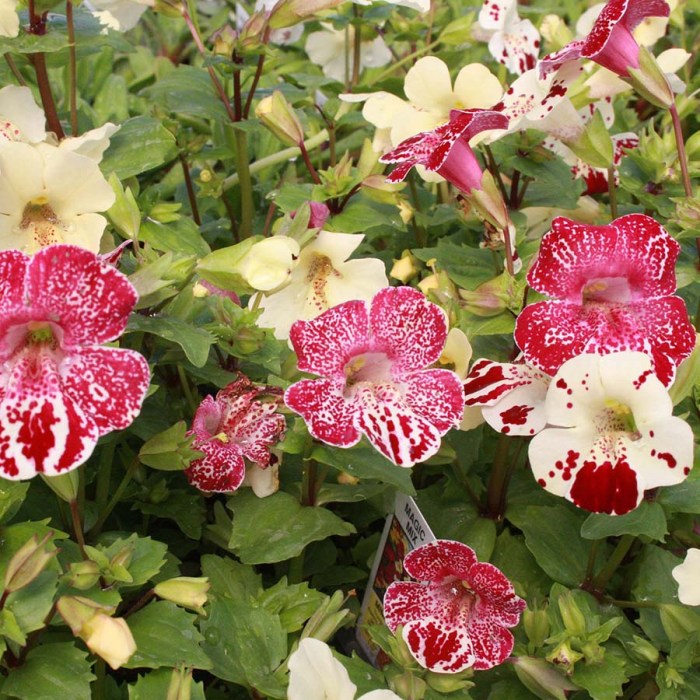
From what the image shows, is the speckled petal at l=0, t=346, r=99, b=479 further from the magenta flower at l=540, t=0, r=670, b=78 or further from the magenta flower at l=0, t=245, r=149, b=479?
the magenta flower at l=540, t=0, r=670, b=78

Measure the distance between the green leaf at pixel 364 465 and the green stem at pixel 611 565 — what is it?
23cm

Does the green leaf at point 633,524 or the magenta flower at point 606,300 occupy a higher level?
the magenta flower at point 606,300

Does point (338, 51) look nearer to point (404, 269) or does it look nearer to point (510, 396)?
point (404, 269)

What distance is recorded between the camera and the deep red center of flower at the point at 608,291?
35.4 inches

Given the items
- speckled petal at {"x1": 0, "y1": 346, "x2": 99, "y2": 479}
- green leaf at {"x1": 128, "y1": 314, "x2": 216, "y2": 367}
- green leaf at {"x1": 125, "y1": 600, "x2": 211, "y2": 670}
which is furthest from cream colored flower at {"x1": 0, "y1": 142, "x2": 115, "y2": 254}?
green leaf at {"x1": 125, "y1": 600, "x2": 211, "y2": 670}

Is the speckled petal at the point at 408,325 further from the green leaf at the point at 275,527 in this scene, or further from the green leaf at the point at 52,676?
the green leaf at the point at 52,676

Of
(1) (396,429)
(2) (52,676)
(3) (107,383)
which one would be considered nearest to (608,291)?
(1) (396,429)

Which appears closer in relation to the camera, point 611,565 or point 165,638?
point 165,638

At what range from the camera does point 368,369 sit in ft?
2.94

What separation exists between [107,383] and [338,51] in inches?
46.8

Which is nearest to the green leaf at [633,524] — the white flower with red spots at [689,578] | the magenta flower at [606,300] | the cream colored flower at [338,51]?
the white flower with red spots at [689,578]

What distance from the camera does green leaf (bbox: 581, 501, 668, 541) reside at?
2.98 ft

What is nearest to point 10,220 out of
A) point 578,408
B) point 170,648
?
point 170,648

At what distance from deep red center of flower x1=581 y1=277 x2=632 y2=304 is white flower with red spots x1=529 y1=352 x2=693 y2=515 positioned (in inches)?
4.3
